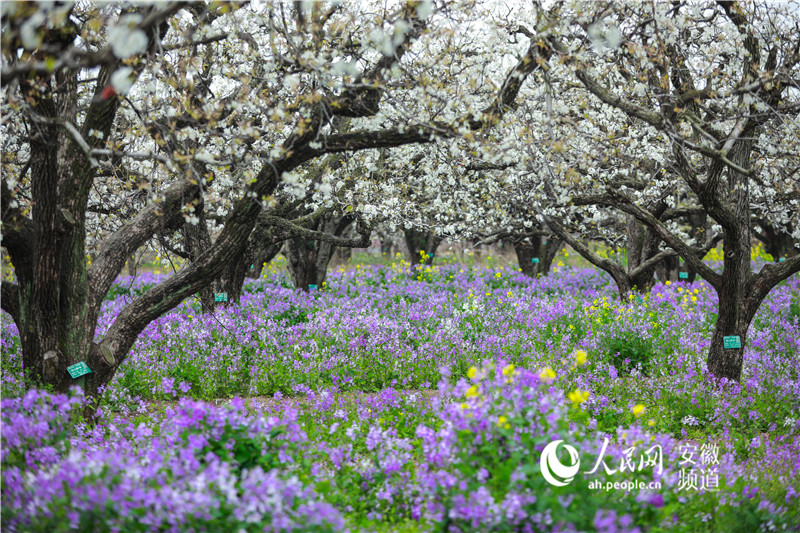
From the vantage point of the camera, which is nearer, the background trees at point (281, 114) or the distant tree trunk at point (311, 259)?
the background trees at point (281, 114)

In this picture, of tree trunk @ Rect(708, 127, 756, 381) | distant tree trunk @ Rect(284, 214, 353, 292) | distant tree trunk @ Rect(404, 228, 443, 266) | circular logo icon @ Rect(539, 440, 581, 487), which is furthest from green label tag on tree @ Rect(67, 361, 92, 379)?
distant tree trunk @ Rect(404, 228, 443, 266)

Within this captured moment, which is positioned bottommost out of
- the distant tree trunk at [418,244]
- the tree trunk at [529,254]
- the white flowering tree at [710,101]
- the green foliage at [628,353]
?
the green foliage at [628,353]

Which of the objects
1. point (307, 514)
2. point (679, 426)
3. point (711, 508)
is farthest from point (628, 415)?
point (307, 514)

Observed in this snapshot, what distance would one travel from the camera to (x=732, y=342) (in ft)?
25.6

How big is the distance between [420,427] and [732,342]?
16.6ft

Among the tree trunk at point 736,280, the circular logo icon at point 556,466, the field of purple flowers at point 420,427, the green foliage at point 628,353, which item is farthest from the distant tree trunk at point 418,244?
the circular logo icon at point 556,466

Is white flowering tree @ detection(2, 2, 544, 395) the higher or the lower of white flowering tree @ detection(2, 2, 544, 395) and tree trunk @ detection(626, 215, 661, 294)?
the lower

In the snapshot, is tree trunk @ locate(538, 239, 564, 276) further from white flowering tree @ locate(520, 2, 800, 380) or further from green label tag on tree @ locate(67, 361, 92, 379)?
green label tag on tree @ locate(67, 361, 92, 379)

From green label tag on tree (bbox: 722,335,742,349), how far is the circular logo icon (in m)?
4.71

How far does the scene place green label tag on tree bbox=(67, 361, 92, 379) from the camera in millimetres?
5852

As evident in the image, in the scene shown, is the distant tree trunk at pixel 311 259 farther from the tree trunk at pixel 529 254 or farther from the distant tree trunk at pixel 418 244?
the distant tree trunk at pixel 418 244

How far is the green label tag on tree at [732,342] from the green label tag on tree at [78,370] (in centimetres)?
688

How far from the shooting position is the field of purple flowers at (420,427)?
3553 millimetres

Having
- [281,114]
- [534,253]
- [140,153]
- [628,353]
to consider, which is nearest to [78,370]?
[140,153]
